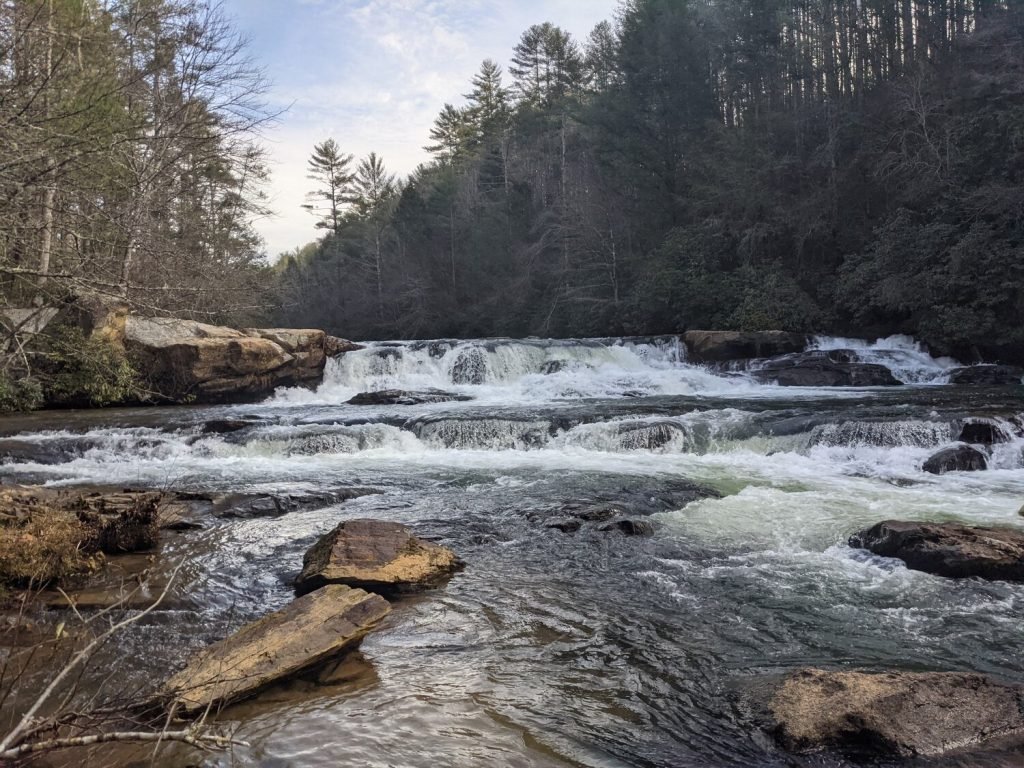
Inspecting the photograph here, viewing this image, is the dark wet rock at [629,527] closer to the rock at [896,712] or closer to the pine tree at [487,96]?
the rock at [896,712]

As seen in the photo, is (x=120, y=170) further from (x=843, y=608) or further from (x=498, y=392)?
(x=498, y=392)

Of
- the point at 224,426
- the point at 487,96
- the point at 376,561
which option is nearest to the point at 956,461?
the point at 376,561

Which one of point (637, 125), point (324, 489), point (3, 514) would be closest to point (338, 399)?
point (324, 489)

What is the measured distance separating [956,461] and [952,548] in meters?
4.45

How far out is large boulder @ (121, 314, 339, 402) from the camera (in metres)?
15.6

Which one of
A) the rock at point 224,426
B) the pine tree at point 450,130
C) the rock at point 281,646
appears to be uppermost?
the pine tree at point 450,130

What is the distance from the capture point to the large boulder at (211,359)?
15594mm

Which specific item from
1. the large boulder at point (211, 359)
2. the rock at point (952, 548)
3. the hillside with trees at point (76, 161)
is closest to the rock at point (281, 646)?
the hillside with trees at point (76, 161)

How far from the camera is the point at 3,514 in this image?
5.32 metres

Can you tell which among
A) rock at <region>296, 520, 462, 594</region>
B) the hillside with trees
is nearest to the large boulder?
the hillside with trees

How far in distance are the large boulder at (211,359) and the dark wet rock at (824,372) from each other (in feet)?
36.8

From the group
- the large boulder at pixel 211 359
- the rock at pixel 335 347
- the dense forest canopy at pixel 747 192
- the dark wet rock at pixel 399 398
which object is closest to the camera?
the dark wet rock at pixel 399 398

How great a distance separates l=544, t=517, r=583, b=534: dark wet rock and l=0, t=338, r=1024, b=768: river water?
120 millimetres

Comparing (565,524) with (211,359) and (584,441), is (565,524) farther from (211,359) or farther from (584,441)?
(211,359)
